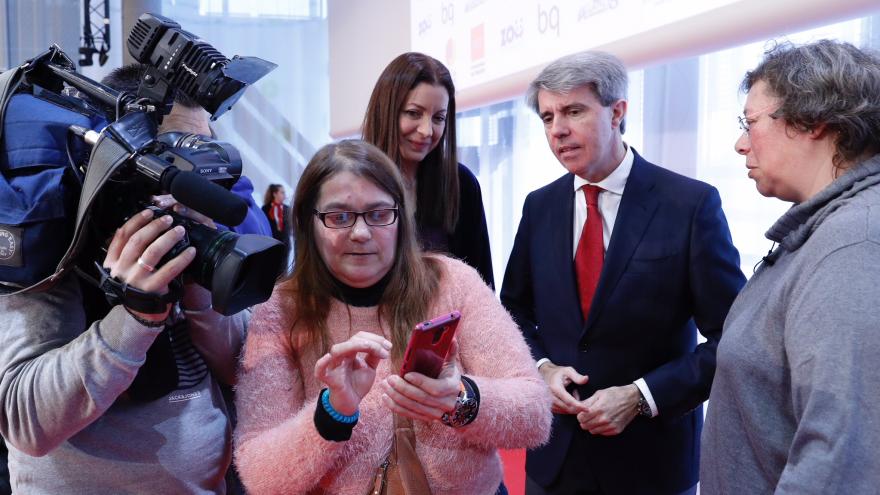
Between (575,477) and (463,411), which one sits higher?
(463,411)

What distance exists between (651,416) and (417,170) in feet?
3.13

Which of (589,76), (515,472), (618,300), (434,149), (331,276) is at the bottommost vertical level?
(515,472)

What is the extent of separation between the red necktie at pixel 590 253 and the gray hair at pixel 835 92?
69 centimetres

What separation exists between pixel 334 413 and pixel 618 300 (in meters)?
0.83

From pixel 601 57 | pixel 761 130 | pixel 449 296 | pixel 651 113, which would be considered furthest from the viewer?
pixel 651 113

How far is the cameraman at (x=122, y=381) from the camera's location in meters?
0.93

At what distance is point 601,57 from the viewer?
5.88 feet

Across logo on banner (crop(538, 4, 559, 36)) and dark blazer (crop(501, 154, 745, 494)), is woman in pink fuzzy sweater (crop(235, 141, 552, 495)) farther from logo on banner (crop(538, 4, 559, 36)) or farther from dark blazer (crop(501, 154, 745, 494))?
logo on banner (crop(538, 4, 559, 36))

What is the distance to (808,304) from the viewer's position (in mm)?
985

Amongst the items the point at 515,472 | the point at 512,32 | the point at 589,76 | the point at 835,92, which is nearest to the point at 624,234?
the point at 589,76

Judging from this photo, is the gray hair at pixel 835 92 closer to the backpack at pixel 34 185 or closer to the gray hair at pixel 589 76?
the gray hair at pixel 589 76

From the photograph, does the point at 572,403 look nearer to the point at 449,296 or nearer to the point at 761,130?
the point at 449,296

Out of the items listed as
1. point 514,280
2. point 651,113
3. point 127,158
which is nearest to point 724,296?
point 514,280

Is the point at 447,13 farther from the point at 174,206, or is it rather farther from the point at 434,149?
the point at 174,206
